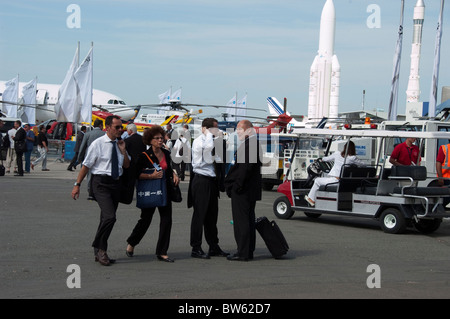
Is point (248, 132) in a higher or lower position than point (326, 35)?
lower

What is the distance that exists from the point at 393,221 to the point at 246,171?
4.55 meters

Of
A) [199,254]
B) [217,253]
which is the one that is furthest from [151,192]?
[217,253]

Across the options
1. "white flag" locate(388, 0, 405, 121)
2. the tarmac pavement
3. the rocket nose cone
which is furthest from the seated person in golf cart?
the rocket nose cone

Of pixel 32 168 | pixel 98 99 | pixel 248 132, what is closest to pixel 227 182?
pixel 248 132

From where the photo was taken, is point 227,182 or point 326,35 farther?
point 326,35

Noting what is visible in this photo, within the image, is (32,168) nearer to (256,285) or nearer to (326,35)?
(256,285)

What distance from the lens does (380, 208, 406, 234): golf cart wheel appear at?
12617mm

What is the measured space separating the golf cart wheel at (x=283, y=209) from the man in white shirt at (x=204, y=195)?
4.99 meters

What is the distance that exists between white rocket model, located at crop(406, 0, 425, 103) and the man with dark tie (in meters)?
65.7

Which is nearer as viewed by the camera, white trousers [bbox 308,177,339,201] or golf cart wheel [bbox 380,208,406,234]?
golf cart wheel [bbox 380,208,406,234]

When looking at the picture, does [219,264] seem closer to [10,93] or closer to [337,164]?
[337,164]

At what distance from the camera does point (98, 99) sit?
60812 millimetres

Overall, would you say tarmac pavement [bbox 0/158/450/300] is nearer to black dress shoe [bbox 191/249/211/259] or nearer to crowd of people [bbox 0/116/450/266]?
black dress shoe [bbox 191/249/211/259]

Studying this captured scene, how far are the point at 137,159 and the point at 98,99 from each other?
173 feet
